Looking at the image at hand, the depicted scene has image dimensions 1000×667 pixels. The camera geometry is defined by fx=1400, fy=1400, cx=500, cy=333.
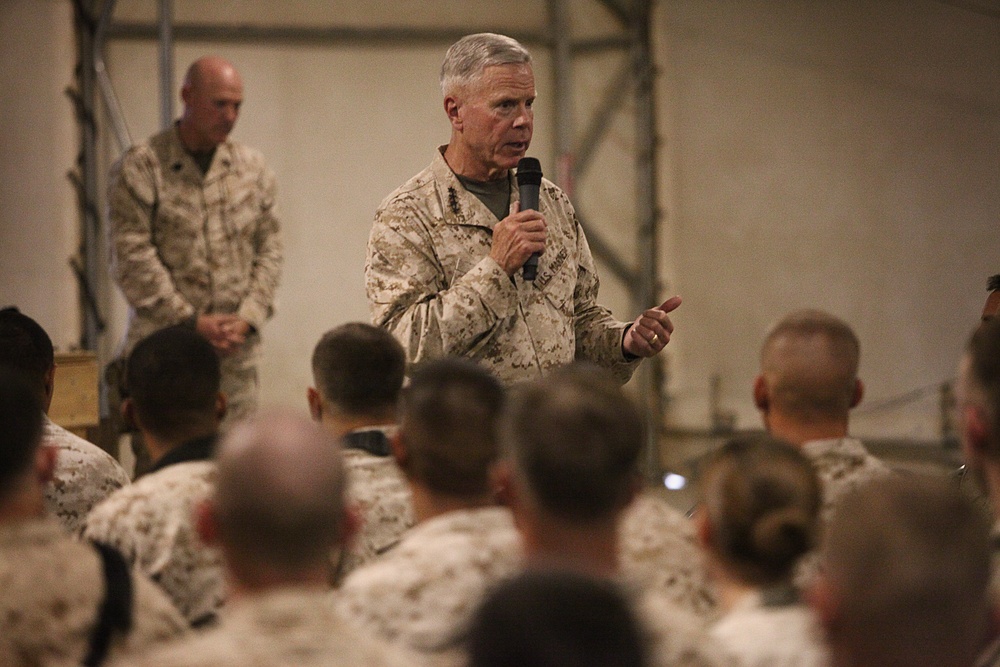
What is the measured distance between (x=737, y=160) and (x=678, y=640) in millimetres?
6748

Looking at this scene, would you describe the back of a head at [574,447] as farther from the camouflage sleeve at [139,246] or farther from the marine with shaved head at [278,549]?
the camouflage sleeve at [139,246]

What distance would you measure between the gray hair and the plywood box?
206 cm

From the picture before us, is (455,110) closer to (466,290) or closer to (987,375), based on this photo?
(466,290)

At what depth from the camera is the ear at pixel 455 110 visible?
3539mm

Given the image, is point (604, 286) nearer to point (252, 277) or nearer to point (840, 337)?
point (252, 277)

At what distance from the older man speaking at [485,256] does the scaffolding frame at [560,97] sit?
4.15 metres

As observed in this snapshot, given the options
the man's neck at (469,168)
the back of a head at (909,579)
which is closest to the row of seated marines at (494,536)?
the back of a head at (909,579)

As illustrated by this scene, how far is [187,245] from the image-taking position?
218 inches

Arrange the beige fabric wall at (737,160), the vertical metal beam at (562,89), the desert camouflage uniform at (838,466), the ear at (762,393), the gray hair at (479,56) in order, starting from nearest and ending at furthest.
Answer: the desert camouflage uniform at (838,466) < the ear at (762,393) < the gray hair at (479,56) < the beige fabric wall at (737,160) < the vertical metal beam at (562,89)

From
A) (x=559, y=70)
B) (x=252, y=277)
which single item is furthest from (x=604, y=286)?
(x=252, y=277)

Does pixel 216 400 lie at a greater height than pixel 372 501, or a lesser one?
greater

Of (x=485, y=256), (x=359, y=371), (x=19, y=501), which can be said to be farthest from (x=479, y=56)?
(x=19, y=501)

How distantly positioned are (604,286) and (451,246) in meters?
4.77

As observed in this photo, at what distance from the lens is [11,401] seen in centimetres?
214
